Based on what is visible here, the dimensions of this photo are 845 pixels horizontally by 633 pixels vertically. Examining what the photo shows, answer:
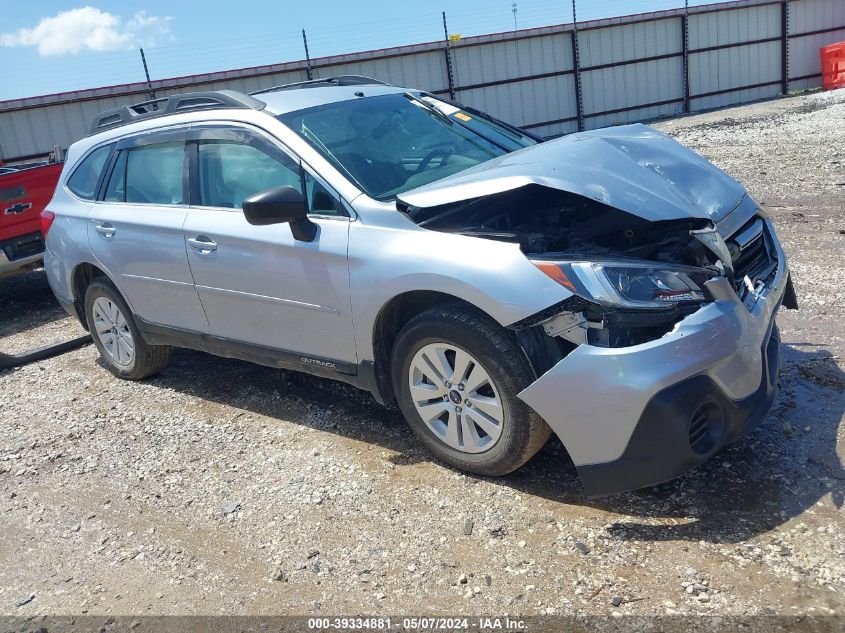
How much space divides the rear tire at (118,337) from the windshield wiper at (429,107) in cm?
239

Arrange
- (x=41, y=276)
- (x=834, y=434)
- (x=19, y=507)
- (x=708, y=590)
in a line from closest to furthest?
1. (x=708, y=590)
2. (x=834, y=434)
3. (x=19, y=507)
4. (x=41, y=276)

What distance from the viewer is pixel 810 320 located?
16.4 feet

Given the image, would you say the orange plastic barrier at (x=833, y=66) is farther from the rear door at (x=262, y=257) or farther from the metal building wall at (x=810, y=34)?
the rear door at (x=262, y=257)

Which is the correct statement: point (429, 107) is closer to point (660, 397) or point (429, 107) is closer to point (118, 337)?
point (660, 397)

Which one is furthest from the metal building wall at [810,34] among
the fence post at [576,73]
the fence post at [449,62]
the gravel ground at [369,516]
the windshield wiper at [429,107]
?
the windshield wiper at [429,107]

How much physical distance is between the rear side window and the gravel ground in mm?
1522

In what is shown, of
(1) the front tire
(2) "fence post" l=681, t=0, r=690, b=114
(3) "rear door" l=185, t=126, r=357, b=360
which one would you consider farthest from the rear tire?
(2) "fence post" l=681, t=0, r=690, b=114

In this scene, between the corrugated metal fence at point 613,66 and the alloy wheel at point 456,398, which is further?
the corrugated metal fence at point 613,66

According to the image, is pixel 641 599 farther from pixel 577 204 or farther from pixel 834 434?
pixel 577 204

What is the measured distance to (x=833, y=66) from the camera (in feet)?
72.7

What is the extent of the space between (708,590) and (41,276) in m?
10.1

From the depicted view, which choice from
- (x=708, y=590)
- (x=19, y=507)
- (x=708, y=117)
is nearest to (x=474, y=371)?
(x=708, y=590)

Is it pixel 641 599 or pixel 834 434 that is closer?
pixel 641 599

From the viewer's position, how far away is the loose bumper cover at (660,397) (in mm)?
2949
